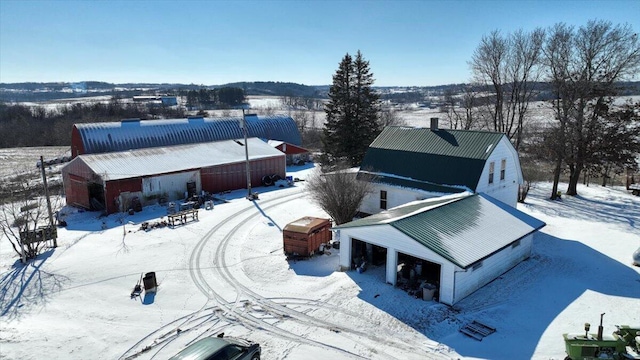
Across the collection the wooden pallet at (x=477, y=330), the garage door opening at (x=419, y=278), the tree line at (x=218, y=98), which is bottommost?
the wooden pallet at (x=477, y=330)

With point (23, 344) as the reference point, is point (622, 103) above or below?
above

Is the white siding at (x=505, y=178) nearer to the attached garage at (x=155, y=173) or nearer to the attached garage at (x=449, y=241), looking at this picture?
the attached garage at (x=449, y=241)

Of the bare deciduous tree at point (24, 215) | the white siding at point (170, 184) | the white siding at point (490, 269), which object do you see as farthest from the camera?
the white siding at point (170, 184)

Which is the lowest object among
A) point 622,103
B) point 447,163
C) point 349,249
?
point 349,249

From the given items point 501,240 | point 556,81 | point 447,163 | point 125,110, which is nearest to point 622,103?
point 556,81

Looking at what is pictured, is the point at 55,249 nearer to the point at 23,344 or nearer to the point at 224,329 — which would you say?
the point at 23,344

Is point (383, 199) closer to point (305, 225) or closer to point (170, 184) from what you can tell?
point (305, 225)

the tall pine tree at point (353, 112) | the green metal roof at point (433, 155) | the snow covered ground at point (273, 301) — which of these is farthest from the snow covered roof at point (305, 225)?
the tall pine tree at point (353, 112)
